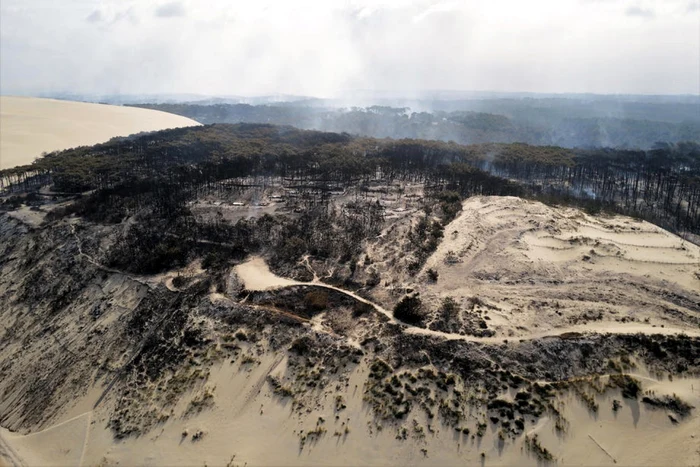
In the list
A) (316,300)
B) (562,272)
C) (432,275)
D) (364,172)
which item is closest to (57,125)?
(364,172)

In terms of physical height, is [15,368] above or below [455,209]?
below

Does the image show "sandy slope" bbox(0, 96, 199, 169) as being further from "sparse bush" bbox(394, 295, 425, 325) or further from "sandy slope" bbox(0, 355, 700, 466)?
"sparse bush" bbox(394, 295, 425, 325)

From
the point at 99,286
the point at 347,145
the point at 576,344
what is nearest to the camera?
the point at 576,344

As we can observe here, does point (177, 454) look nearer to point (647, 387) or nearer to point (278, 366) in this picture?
point (278, 366)

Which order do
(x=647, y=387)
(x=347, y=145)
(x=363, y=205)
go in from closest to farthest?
1. (x=647, y=387)
2. (x=363, y=205)
3. (x=347, y=145)

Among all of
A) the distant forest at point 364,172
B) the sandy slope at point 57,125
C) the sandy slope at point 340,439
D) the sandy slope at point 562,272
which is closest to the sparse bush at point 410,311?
the sandy slope at point 562,272

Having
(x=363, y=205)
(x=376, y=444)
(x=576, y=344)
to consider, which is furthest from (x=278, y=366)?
(x=363, y=205)

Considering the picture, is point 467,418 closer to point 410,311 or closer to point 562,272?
point 410,311
